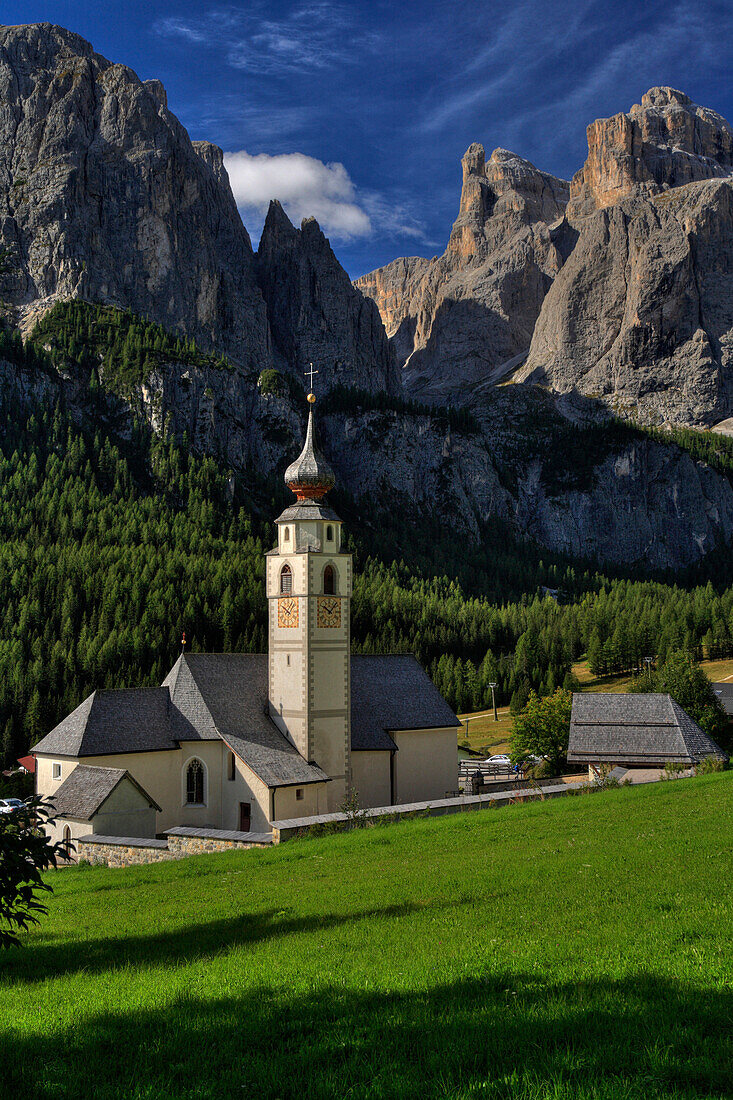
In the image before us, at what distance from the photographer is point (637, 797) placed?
33969 mm

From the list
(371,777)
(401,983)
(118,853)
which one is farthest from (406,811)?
(401,983)

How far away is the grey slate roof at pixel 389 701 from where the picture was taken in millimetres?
49531

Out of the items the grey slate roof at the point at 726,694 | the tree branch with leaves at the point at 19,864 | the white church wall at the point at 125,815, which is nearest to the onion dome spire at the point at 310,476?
the white church wall at the point at 125,815

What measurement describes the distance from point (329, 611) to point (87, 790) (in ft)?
49.1

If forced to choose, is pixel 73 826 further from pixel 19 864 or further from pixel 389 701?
pixel 19 864

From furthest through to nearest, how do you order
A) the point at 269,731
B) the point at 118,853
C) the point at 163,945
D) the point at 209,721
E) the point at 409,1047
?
the point at 269,731 → the point at 209,721 → the point at 118,853 → the point at 163,945 → the point at 409,1047

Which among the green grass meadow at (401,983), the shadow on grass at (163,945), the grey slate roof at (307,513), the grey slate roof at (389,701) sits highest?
the grey slate roof at (307,513)

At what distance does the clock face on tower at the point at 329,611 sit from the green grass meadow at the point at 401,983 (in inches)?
918

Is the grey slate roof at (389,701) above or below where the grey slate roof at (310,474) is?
below

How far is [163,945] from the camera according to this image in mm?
15891

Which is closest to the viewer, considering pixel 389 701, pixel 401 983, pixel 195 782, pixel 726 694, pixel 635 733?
pixel 401 983

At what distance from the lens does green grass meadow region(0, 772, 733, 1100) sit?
26.5ft

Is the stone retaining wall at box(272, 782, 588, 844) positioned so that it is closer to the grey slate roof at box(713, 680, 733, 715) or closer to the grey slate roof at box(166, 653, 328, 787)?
the grey slate roof at box(166, 653, 328, 787)

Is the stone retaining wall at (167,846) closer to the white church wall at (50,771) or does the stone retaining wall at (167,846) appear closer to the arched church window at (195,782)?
the white church wall at (50,771)
